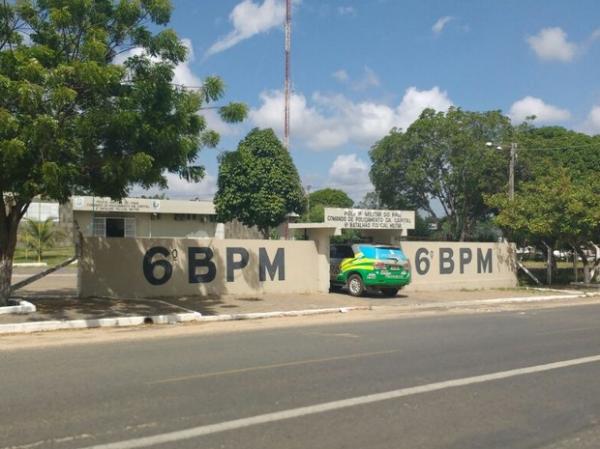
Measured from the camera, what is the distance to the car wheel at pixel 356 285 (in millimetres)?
22156

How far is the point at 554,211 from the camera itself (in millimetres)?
28016

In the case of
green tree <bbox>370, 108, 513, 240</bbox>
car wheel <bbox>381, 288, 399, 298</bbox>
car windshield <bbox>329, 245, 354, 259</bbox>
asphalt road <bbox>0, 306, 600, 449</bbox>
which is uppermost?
green tree <bbox>370, 108, 513, 240</bbox>

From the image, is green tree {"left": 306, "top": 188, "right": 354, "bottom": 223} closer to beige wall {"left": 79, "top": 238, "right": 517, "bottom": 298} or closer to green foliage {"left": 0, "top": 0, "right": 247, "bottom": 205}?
beige wall {"left": 79, "top": 238, "right": 517, "bottom": 298}

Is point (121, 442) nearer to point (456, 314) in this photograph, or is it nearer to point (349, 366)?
point (349, 366)

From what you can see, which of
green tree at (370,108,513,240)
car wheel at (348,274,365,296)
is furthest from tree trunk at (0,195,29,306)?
green tree at (370,108,513,240)

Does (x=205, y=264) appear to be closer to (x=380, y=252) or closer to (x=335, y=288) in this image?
(x=335, y=288)

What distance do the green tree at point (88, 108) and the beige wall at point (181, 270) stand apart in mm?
3475

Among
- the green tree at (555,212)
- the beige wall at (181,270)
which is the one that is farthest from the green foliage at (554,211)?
the beige wall at (181,270)

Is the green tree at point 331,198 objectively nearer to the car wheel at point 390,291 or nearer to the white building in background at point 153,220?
the white building in background at point 153,220

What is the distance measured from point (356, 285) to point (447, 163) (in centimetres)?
3154

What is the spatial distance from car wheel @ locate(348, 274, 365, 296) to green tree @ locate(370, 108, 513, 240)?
2958cm

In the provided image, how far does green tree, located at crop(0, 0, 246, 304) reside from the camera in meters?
12.2

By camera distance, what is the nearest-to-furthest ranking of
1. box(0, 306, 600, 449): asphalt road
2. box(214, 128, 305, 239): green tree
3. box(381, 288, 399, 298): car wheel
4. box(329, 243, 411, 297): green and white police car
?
box(0, 306, 600, 449): asphalt road → box(329, 243, 411, 297): green and white police car → box(381, 288, 399, 298): car wheel → box(214, 128, 305, 239): green tree

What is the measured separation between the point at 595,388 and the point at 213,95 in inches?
390
